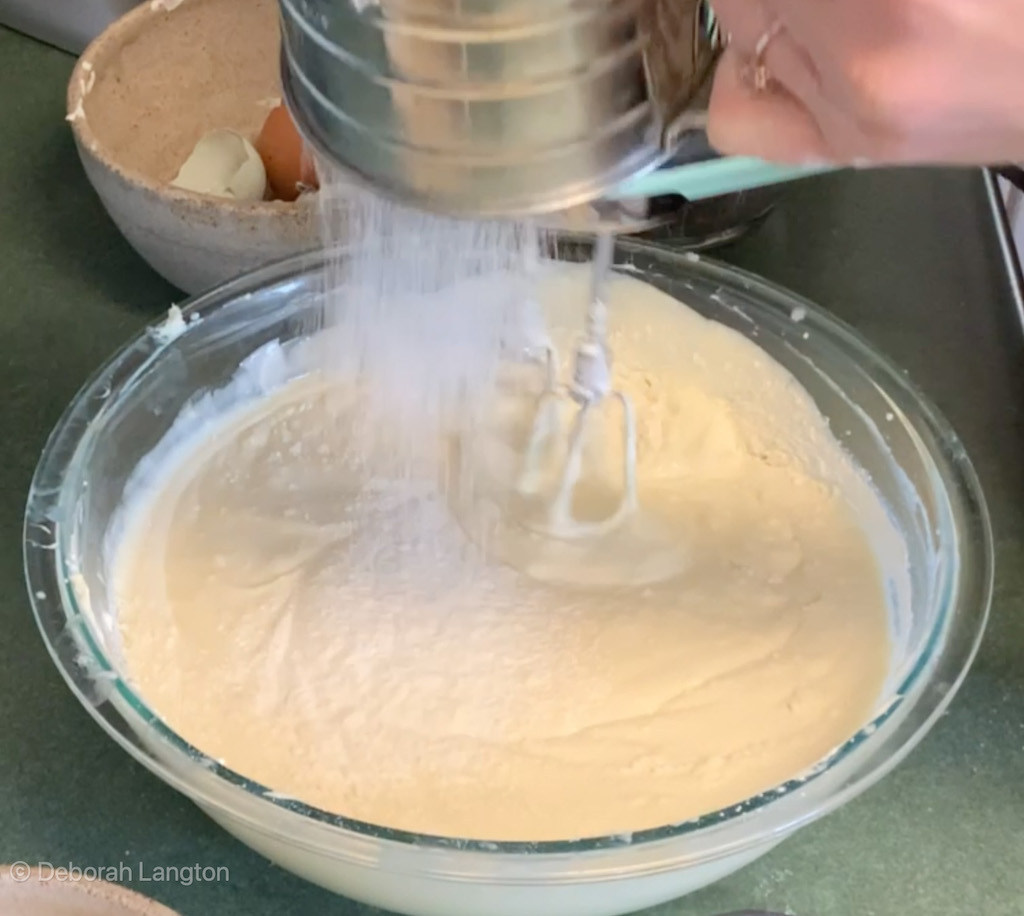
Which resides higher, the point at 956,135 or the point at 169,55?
the point at 956,135

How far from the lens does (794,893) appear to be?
632 mm

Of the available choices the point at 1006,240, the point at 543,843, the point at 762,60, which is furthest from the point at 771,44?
the point at 1006,240

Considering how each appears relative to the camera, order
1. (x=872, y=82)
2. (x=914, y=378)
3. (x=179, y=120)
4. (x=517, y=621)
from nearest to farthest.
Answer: (x=872, y=82) → (x=517, y=621) → (x=914, y=378) → (x=179, y=120)

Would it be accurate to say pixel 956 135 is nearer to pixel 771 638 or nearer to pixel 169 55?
pixel 771 638

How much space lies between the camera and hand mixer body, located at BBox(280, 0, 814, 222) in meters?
0.40

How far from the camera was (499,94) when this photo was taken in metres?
0.41

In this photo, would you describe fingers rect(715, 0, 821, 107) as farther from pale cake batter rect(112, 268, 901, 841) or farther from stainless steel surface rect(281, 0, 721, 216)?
pale cake batter rect(112, 268, 901, 841)

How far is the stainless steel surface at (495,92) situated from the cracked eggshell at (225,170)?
0.43 meters

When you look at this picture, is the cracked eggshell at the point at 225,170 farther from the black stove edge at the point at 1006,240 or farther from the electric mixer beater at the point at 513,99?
the black stove edge at the point at 1006,240

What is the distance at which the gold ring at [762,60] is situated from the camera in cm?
42

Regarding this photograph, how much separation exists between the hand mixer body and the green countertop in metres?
0.38

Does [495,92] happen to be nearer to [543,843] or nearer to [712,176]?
[712,176]

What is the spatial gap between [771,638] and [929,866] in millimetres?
150

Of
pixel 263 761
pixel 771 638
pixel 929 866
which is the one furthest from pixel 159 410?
pixel 929 866
